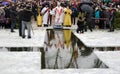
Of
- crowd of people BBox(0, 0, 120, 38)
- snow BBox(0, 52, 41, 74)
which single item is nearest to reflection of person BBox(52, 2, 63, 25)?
crowd of people BBox(0, 0, 120, 38)

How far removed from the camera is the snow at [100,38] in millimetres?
16938

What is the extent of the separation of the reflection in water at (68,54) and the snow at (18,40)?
0.43 m

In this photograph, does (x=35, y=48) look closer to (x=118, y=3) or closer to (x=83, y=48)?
(x=83, y=48)

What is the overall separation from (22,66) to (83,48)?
448 cm

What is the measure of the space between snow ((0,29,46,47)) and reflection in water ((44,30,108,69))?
432mm

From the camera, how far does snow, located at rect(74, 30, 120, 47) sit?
55.6 ft

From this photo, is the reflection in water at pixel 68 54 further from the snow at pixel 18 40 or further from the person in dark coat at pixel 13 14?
the person in dark coat at pixel 13 14

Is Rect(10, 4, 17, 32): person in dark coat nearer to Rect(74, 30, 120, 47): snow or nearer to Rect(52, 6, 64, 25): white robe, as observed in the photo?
Rect(52, 6, 64, 25): white robe

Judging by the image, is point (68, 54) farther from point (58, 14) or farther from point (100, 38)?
point (58, 14)

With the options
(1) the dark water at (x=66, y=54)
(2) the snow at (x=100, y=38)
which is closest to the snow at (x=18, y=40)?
(1) the dark water at (x=66, y=54)

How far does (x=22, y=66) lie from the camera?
11.8 metres

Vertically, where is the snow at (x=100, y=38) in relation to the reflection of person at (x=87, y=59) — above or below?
below

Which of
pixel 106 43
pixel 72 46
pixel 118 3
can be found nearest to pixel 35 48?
pixel 72 46

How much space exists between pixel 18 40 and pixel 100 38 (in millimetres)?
4274
